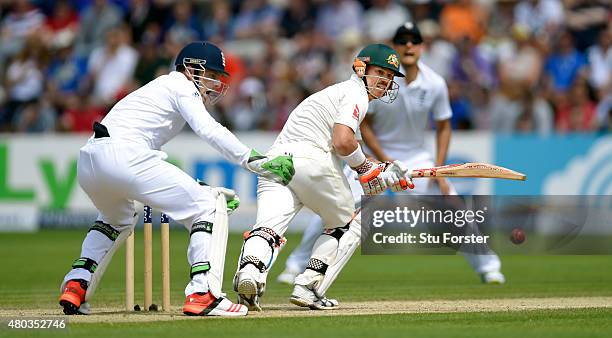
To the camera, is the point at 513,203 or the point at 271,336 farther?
the point at 513,203

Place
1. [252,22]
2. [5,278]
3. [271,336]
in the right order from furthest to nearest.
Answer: [252,22] < [5,278] < [271,336]

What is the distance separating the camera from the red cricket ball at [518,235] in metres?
9.55

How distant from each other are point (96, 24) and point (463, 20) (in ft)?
21.6

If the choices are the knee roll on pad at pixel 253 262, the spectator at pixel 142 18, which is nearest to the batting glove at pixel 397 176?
the knee roll on pad at pixel 253 262

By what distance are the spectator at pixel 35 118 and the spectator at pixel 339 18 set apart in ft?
15.2

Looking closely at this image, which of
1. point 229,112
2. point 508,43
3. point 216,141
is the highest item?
point 216,141

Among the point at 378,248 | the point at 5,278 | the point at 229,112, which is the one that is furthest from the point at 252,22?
the point at 378,248

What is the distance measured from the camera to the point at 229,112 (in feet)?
60.2

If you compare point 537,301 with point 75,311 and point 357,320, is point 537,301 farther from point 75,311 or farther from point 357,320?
point 75,311

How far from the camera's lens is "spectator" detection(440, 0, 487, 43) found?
715 inches

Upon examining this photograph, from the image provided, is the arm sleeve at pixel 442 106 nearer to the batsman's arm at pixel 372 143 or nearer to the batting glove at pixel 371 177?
the batsman's arm at pixel 372 143

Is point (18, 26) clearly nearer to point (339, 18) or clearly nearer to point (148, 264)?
point (339, 18)

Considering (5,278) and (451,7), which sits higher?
(451,7)

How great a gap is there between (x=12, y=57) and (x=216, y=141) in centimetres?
1429
